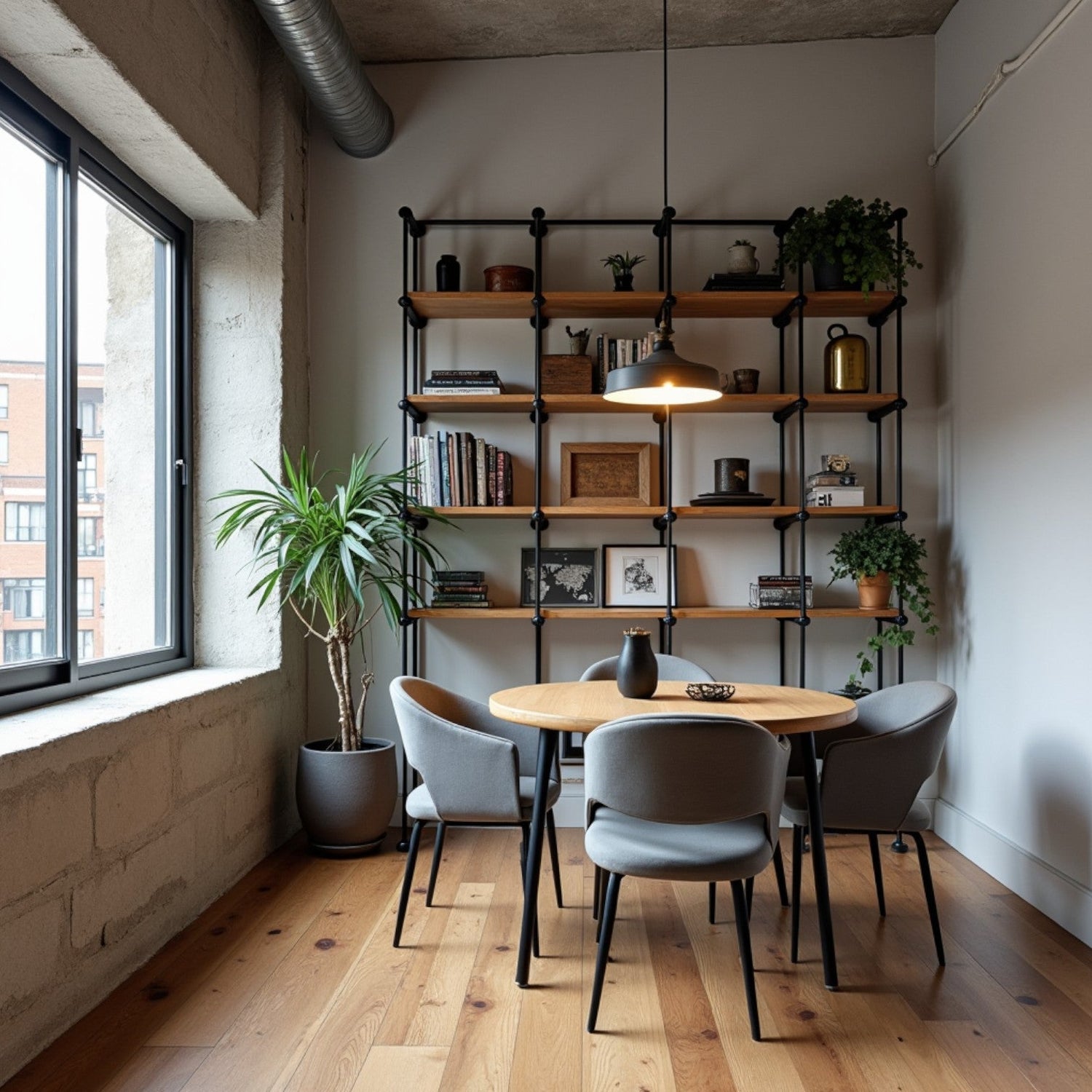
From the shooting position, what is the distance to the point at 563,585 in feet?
13.8

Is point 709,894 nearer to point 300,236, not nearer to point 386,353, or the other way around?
point 386,353

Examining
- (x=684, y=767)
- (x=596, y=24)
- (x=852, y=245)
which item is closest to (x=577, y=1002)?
(x=684, y=767)

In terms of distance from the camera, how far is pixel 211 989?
2512 mm

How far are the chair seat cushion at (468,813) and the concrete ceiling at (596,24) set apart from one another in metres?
3.04

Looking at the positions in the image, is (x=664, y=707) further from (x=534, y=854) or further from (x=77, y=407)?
(x=77, y=407)

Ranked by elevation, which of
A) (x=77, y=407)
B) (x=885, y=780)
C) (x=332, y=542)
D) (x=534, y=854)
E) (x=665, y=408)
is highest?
(x=665, y=408)

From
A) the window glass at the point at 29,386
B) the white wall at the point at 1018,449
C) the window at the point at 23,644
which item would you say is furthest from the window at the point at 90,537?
the white wall at the point at 1018,449

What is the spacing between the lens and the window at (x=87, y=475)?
118 inches

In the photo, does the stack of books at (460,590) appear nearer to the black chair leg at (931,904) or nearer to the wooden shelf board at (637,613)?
the wooden shelf board at (637,613)

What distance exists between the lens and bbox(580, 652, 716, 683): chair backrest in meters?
3.50

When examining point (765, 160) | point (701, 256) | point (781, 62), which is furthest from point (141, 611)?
point (781, 62)

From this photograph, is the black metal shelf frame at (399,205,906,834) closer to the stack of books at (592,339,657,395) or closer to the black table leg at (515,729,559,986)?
the stack of books at (592,339,657,395)

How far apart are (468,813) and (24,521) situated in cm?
147

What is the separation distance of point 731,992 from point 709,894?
0.53m
